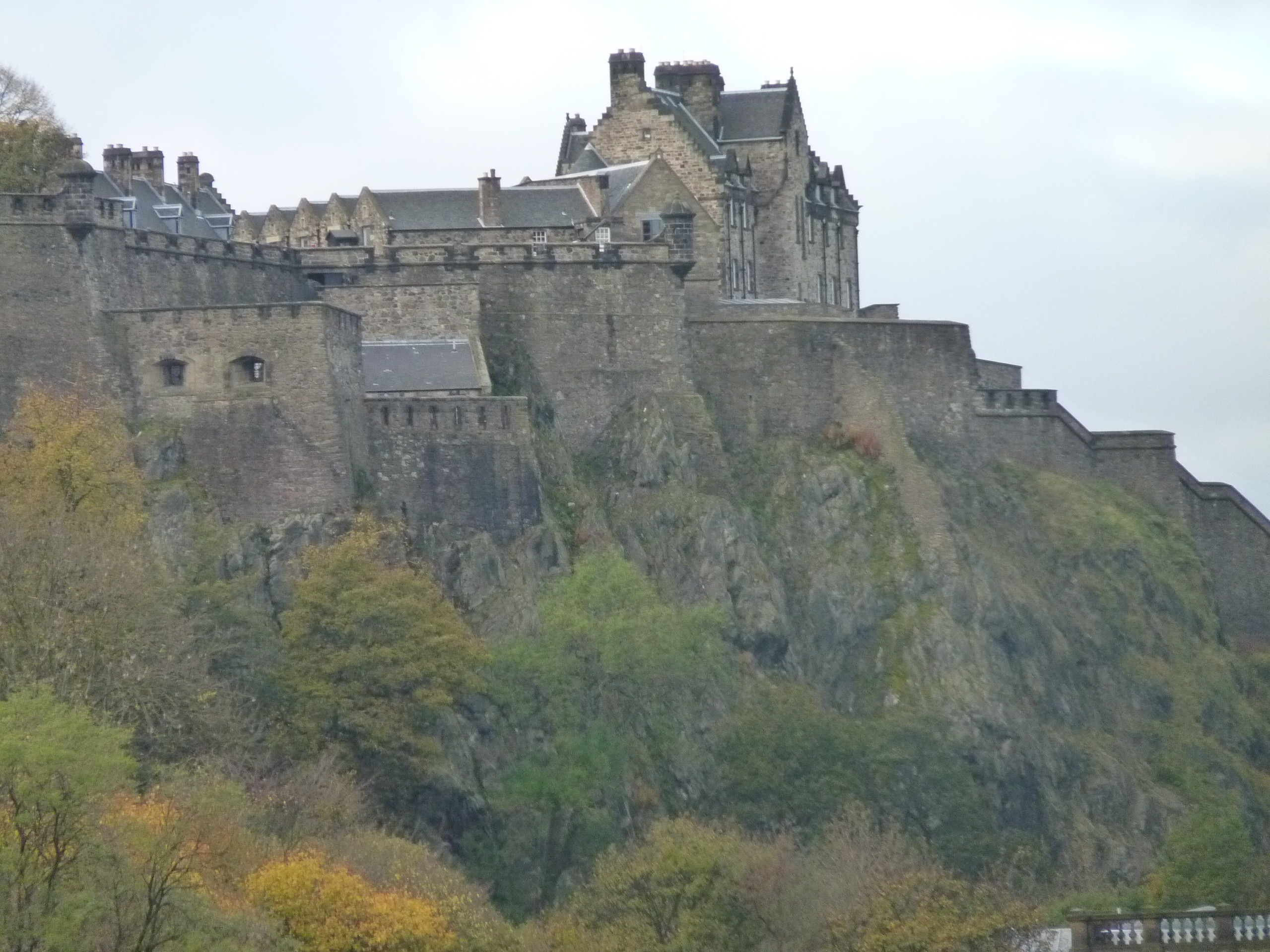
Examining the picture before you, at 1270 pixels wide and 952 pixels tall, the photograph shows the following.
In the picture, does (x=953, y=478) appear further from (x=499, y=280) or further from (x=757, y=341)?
(x=499, y=280)

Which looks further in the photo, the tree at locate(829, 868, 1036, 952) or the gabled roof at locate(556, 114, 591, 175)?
the gabled roof at locate(556, 114, 591, 175)

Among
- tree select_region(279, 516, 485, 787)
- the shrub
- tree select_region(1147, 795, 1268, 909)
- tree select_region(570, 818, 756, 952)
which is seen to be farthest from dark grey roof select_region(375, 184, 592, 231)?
tree select_region(570, 818, 756, 952)

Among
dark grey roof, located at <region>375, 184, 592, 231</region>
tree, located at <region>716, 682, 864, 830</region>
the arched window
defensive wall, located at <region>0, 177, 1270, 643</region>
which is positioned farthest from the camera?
dark grey roof, located at <region>375, 184, 592, 231</region>

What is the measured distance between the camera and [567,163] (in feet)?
309

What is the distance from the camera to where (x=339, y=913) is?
57344mm

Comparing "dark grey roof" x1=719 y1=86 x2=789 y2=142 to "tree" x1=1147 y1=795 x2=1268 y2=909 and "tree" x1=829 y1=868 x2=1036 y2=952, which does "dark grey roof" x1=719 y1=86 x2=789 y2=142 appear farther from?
"tree" x1=829 y1=868 x2=1036 y2=952

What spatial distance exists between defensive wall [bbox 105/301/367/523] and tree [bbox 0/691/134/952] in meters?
20.8

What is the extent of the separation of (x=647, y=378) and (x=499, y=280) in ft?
12.7

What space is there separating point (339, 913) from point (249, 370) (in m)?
21.0

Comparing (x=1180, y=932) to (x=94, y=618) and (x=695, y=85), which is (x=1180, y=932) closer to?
(x=94, y=618)

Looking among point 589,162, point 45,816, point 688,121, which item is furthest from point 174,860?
point 688,121

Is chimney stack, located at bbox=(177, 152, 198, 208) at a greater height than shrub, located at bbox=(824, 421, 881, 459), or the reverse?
chimney stack, located at bbox=(177, 152, 198, 208)

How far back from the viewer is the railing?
51844mm

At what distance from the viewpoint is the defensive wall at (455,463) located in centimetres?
7838
